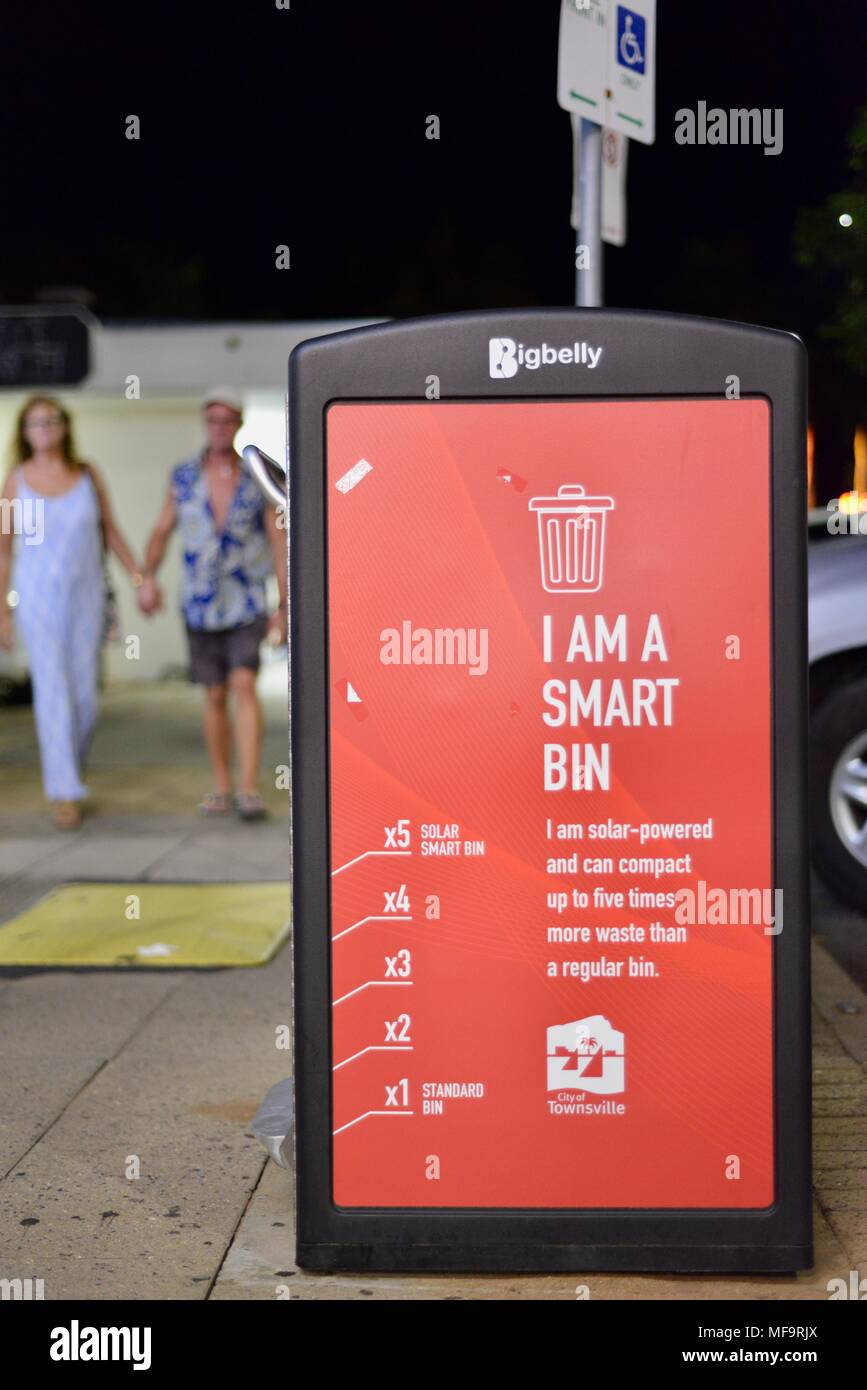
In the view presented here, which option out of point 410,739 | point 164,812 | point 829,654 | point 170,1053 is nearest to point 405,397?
point 410,739

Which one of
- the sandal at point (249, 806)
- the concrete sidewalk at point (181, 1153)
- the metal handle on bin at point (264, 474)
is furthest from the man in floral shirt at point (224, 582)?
the metal handle on bin at point (264, 474)

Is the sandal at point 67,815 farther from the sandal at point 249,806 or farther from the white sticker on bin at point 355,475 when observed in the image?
the white sticker on bin at point 355,475

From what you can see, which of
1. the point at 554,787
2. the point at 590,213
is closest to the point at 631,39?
the point at 590,213

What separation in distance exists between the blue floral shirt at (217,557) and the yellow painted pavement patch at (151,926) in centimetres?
191

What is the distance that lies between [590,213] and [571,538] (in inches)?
103

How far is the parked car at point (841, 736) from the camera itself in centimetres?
603

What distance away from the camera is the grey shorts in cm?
834

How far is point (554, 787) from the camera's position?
3.08 m

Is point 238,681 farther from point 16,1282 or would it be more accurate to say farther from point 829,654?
point 16,1282
